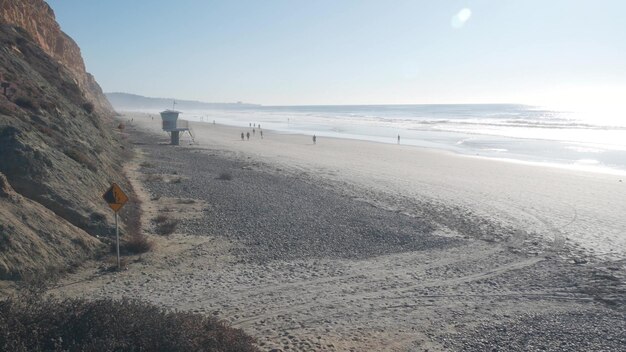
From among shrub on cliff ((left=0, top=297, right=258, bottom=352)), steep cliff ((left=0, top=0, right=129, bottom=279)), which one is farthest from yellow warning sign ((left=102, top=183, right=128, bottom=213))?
shrub on cliff ((left=0, top=297, right=258, bottom=352))

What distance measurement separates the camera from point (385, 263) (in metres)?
12.3

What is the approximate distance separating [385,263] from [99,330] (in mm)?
7816

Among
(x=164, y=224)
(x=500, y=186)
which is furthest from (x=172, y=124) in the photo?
(x=164, y=224)

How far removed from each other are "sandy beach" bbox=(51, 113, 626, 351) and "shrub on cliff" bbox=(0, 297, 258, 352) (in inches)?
70.8

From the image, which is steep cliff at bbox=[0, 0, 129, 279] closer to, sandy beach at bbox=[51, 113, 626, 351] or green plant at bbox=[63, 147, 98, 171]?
green plant at bbox=[63, 147, 98, 171]

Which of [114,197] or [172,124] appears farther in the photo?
[172,124]

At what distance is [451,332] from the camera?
838cm

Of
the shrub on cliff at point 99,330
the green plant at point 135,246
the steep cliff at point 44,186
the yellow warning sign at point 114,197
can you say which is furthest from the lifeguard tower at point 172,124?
the shrub on cliff at point 99,330

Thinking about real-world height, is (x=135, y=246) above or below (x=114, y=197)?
below

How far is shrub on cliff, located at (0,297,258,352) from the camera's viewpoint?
17.4 feet

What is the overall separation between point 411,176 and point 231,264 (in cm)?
1828

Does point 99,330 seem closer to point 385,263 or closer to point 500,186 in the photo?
point 385,263

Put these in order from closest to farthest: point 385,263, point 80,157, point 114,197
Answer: point 114,197 < point 385,263 < point 80,157

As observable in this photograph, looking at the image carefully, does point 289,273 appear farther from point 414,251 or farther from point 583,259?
point 583,259
